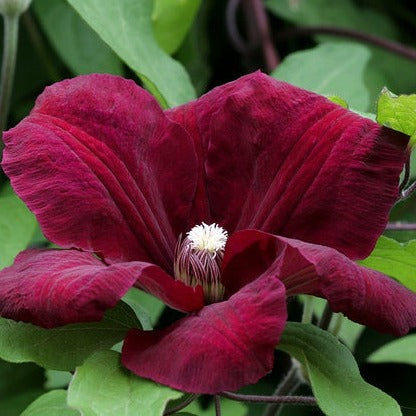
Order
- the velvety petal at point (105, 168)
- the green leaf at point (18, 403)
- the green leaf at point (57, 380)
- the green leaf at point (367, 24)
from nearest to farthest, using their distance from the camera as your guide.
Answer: the velvety petal at point (105, 168) → the green leaf at point (57, 380) → the green leaf at point (18, 403) → the green leaf at point (367, 24)

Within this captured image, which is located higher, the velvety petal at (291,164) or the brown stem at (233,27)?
the velvety petal at (291,164)

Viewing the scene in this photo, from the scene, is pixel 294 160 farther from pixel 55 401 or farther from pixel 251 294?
pixel 55 401

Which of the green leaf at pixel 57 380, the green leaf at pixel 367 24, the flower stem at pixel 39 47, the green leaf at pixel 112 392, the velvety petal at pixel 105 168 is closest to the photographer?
the green leaf at pixel 112 392

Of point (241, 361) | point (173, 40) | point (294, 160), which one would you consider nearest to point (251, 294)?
point (241, 361)

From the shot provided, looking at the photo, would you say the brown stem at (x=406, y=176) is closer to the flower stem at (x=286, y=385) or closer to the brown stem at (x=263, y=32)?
the flower stem at (x=286, y=385)

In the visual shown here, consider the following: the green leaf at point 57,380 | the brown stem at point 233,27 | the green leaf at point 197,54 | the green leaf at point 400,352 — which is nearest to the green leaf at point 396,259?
the green leaf at point 400,352

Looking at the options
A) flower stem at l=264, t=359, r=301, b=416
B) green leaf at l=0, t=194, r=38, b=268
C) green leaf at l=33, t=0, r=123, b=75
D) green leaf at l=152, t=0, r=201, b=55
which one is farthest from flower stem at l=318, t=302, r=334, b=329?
green leaf at l=33, t=0, r=123, b=75

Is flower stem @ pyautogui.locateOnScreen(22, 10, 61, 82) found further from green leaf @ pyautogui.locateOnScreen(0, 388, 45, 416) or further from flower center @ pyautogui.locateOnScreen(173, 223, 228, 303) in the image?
flower center @ pyautogui.locateOnScreen(173, 223, 228, 303)
